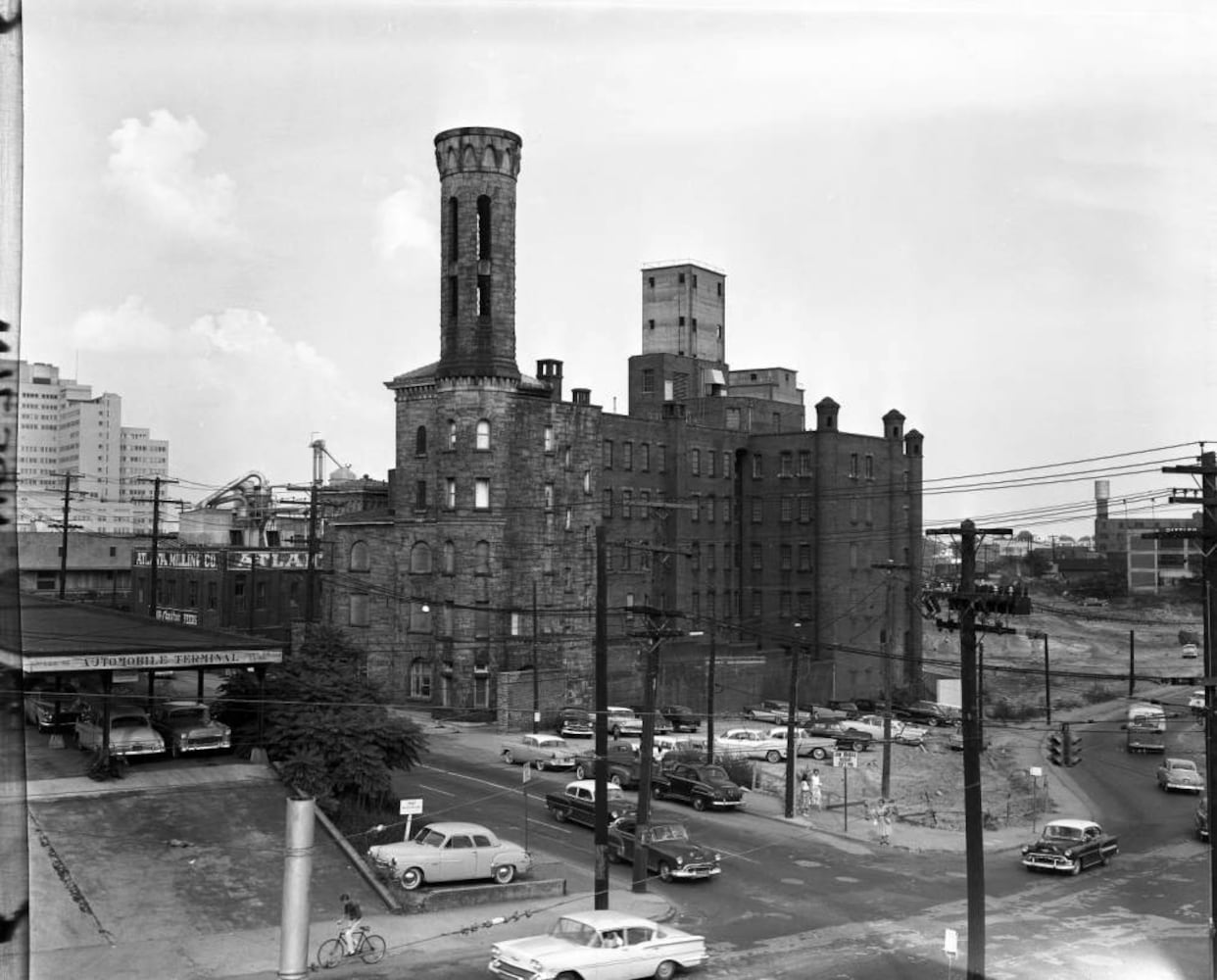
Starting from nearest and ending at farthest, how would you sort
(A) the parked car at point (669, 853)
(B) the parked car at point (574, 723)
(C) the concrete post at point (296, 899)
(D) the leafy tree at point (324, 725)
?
(C) the concrete post at point (296, 899) → (A) the parked car at point (669, 853) → (D) the leafy tree at point (324, 725) → (B) the parked car at point (574, 723)

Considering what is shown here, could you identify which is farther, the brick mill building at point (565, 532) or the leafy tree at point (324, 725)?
the brick mill building at point (565, 532)

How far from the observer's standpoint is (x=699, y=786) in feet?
121

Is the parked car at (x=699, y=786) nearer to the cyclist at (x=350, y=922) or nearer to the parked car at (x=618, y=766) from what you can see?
the parked car at (x=618, y=766)

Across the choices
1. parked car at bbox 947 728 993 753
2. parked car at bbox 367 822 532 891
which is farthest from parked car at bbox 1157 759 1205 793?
parked car at bbox 367 822 532 891

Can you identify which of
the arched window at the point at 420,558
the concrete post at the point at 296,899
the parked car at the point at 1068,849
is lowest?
the parked car at the point at 1068,849

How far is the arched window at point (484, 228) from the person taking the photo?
56.4 meters

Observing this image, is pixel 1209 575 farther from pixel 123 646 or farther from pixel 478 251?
pixel 478 251

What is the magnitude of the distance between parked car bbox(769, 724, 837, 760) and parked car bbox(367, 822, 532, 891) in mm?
23854

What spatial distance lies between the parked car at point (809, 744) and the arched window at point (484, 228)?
26.7 m

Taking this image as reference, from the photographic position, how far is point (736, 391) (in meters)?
97.4

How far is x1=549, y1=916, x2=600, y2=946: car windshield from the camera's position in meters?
18.9

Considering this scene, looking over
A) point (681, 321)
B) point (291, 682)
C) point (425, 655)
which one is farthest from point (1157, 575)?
point (291, 682)

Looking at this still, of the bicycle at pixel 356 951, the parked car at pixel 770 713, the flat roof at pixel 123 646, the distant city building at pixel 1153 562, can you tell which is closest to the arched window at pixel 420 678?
the parked car at pixel 770 713

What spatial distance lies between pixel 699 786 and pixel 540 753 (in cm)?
897
